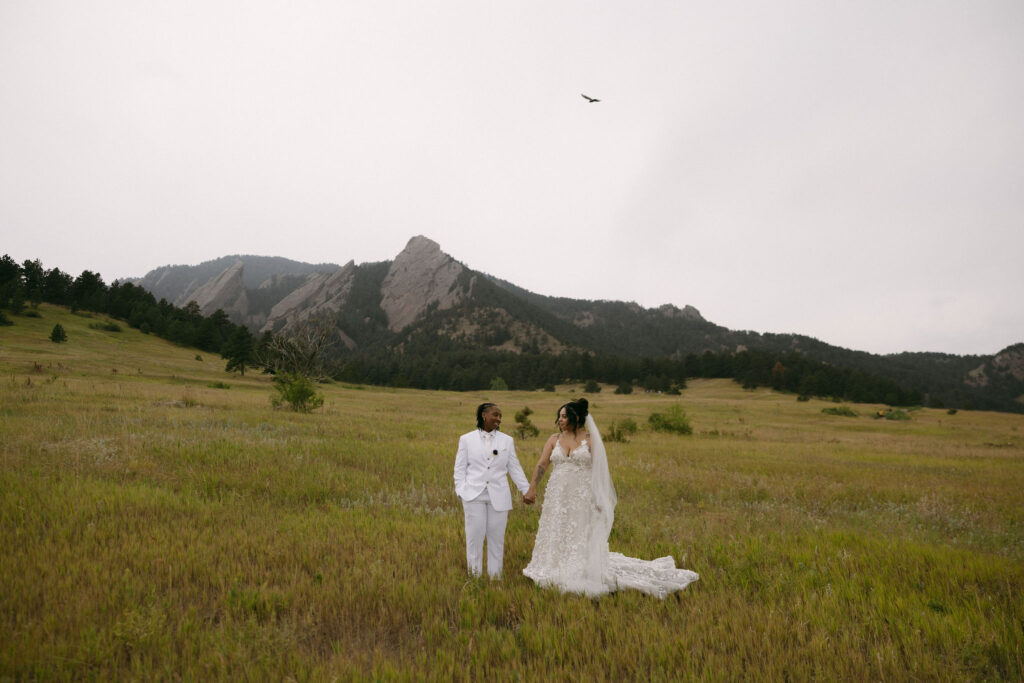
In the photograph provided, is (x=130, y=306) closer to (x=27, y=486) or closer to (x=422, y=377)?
(x=422, y=377)

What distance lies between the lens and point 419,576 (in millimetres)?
6000

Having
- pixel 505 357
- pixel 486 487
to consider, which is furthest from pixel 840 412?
pixel 505 357

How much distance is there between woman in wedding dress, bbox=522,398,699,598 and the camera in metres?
6.05

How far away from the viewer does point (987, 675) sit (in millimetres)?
4074

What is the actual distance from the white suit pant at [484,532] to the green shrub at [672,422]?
1187 inches

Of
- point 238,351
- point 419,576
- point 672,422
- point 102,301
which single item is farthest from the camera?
point 102,301

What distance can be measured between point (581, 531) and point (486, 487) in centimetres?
153

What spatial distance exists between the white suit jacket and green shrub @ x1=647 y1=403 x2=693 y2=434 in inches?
1184

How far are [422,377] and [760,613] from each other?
5103 inches

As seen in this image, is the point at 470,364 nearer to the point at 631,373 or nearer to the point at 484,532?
the point at 631,373

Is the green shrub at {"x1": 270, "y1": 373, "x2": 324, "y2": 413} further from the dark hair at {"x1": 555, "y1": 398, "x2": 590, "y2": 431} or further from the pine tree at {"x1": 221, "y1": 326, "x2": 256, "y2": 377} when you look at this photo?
the pine tree at {"x1": 221, "y1": 326, "x2": 256, "y2": 377}

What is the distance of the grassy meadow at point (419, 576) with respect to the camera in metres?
4.12

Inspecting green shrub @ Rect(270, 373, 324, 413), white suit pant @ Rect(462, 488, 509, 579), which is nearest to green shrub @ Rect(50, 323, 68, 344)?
green shrub @ Rect(270, 373, 324, 413)

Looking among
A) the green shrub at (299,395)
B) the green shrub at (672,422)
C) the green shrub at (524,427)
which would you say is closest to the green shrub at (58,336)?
the green shrub at (299,395)
